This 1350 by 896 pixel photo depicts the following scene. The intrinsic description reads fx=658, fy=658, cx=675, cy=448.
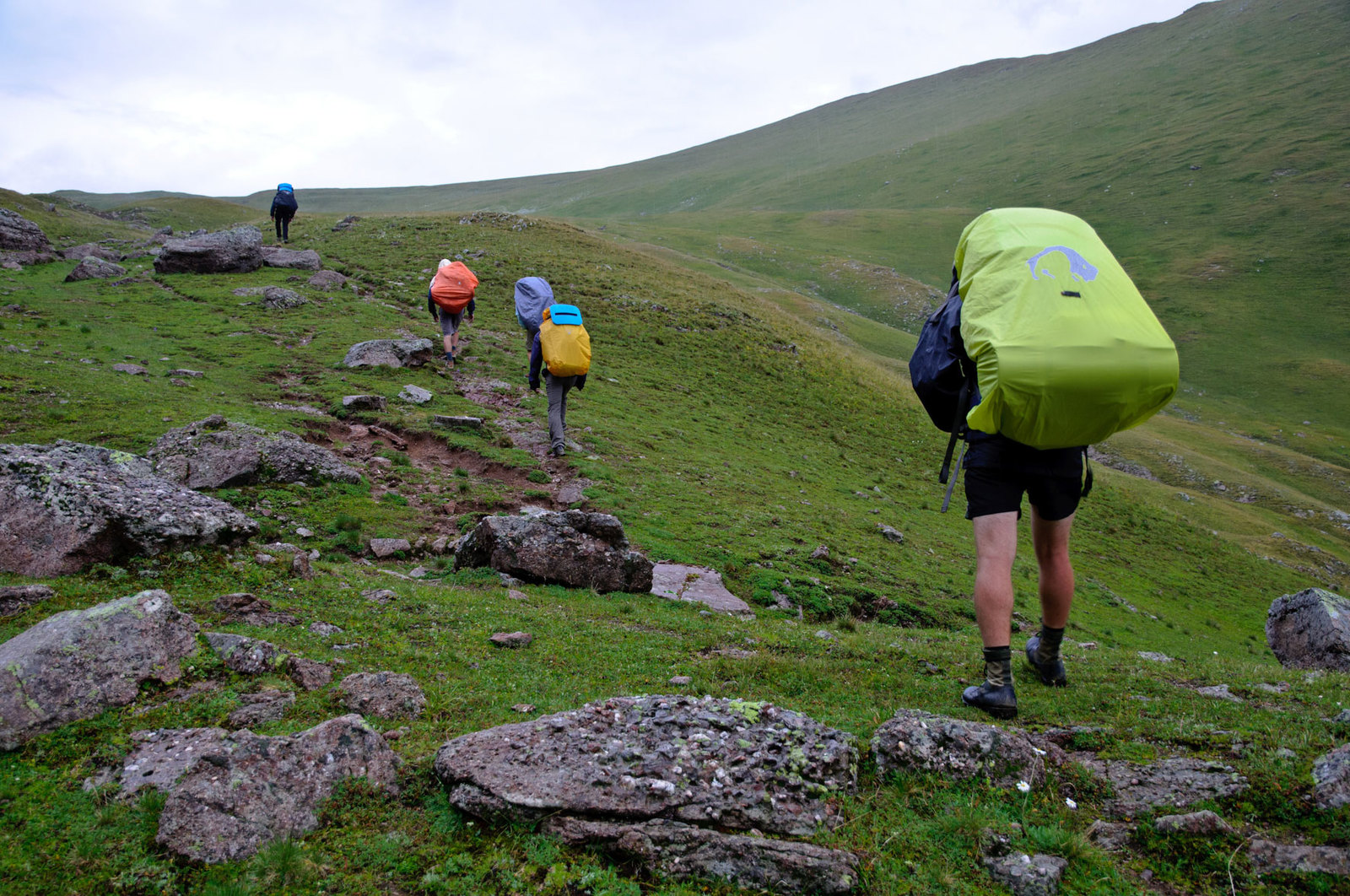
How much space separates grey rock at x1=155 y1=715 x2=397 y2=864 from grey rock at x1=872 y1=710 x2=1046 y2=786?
352 centimetres

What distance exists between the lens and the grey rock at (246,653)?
5.69 meters

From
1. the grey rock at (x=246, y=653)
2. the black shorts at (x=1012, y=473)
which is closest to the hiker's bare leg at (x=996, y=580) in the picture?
the black shorts at (x=1012, y=473)

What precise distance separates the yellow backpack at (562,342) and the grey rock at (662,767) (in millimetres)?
11805

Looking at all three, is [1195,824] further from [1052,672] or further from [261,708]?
[261,708]

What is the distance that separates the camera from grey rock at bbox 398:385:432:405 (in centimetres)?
1923

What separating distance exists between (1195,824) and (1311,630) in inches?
378

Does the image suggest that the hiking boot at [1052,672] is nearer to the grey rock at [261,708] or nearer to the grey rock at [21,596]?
the grey rock at [261,708]

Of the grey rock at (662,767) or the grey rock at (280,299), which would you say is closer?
the grey rock at (662,767)

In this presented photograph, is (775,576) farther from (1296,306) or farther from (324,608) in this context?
(1296,306)

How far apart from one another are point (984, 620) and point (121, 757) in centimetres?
645

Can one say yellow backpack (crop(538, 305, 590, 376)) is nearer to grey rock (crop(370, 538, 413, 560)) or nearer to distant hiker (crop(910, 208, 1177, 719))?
grey rock (crop(370, 538, 413, 560))

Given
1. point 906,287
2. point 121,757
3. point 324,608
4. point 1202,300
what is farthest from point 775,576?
point 1202,300

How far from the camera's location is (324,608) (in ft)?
25.0

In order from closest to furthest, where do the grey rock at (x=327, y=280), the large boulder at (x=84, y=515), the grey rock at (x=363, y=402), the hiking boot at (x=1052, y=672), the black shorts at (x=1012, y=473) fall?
the black shorts at (x=1012, y=473) < the hiking boot at (x=1052, y=672) < the large boulder at (x=84, y=515) < the grey rock at (x=363, y=402) < the grey rock at (x=327, y=280)
